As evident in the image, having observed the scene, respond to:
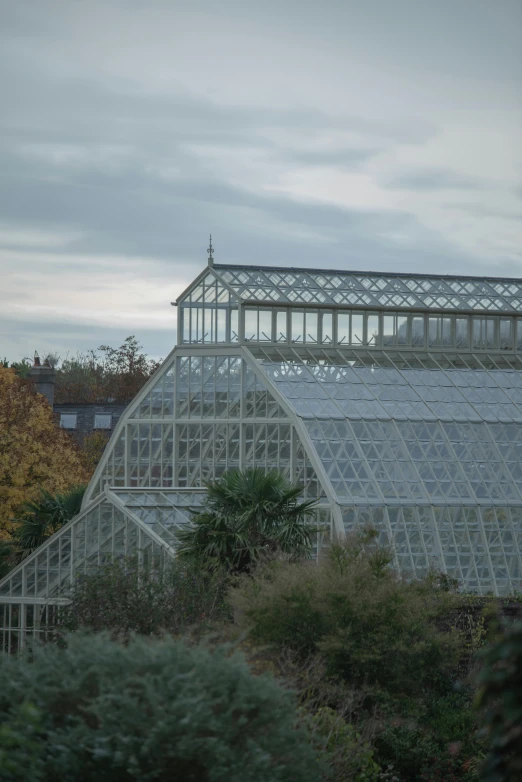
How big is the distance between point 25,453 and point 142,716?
32.3m

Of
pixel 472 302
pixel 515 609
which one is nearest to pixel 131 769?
pixel 515 609

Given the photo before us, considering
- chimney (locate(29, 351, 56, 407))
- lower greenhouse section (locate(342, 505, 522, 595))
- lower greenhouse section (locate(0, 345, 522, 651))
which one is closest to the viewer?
lower greenhouse section (locate(0, 345, 522, 651))

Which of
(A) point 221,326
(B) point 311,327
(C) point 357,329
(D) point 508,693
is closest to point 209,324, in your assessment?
(A) point 221,326

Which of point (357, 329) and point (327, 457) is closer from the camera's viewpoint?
point (327, 457)

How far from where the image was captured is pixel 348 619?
19.2 metres

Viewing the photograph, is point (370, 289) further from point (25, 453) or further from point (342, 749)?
point (342, 749)

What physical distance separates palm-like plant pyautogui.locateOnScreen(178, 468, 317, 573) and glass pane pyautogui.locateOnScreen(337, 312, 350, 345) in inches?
463

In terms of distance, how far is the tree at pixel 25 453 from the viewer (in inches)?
1610

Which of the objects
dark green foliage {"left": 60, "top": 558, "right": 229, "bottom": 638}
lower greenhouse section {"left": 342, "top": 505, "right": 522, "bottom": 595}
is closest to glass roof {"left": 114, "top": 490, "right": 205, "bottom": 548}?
lower greenhouse section {"left": 342, "top": 505, "right": 522, "bottom": 595}

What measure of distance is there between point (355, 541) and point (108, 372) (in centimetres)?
6199

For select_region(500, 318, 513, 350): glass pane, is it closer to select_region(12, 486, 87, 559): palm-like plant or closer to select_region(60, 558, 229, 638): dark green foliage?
select_region(12, 486, 87, 559): palm-like plant

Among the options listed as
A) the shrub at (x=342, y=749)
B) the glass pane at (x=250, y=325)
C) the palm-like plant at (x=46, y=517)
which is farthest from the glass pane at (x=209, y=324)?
the shrub at (x=342, y=749)

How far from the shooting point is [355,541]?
21.7m

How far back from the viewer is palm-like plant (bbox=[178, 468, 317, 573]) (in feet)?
79.5
